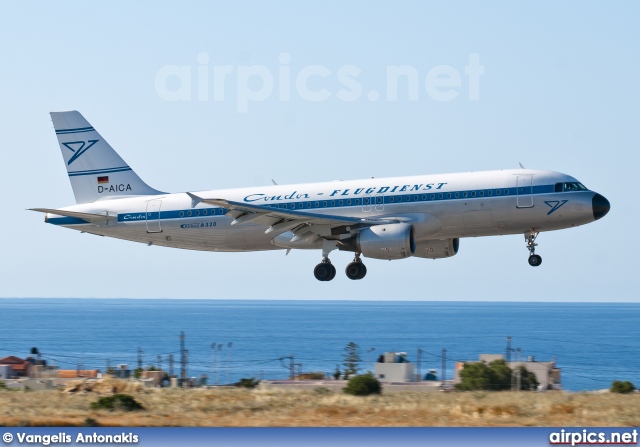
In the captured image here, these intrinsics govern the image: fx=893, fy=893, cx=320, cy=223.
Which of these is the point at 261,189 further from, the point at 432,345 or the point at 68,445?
the point at 432,345

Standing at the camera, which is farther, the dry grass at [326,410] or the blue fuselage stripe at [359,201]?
the blue fuselage stripe at [359,201]

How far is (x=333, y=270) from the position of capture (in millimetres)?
42969

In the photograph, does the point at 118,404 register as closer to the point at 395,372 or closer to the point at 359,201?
the point at 359,201

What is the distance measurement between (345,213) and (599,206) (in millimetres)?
11177

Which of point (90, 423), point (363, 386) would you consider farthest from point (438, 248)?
point (90, 423)

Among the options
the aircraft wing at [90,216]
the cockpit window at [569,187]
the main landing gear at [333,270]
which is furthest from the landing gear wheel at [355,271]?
the aircraft wing at [90,216]

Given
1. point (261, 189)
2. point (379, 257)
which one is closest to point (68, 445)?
point (379, 257)

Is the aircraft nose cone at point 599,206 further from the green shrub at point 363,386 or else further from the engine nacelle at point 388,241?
the green shrub at point 363,386

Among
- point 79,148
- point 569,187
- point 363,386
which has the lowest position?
point 363,386

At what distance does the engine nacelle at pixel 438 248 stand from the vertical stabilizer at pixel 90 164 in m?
13.9

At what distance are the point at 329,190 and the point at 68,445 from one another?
24.3 meters

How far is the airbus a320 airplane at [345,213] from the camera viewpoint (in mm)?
38625

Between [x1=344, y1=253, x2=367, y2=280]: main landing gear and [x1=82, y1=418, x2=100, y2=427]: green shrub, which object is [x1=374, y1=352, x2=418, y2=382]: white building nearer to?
[x1=344, y1=253, x2=367, y2=280]: main landing gear

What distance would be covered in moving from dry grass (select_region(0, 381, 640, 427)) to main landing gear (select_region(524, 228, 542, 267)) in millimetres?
7353
